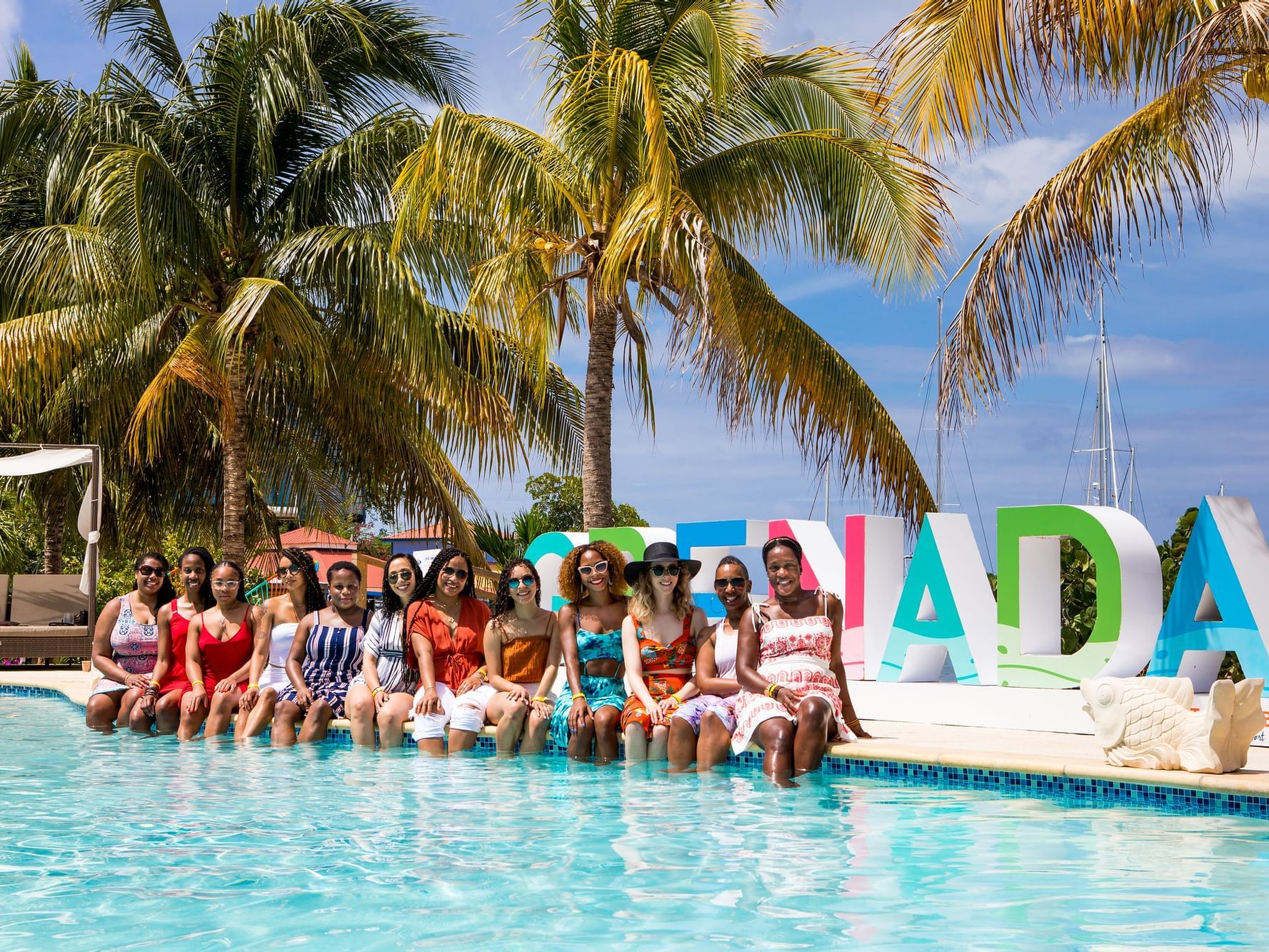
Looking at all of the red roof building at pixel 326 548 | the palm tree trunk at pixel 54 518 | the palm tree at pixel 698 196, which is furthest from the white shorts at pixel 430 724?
the red roof building at pixel 326 548

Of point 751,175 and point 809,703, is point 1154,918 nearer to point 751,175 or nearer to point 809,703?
point 809,703

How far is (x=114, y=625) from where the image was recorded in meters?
9.61

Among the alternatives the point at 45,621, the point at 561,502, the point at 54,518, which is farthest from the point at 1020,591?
the point at 561,502

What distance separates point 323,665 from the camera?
354 inches

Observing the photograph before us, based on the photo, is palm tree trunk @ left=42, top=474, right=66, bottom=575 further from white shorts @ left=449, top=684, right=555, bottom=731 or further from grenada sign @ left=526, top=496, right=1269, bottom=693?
white shorts @ left=449, top=684, right=555, bottom=731

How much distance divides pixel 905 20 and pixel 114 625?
7.16 m

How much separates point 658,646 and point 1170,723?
9.29 feet

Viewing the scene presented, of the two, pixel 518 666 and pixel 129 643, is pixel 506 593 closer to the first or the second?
pixel 518 666

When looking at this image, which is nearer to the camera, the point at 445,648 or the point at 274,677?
the point at 445,648

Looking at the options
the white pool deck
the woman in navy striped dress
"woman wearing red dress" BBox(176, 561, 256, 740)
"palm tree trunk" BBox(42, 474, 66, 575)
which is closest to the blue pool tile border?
the white pool deck

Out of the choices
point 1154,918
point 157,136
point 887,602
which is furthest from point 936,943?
point 157,136

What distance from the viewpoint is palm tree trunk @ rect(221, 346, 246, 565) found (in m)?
16.3

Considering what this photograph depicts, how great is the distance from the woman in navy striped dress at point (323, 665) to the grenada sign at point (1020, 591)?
379cm

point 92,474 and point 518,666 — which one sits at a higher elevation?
point 92,474
